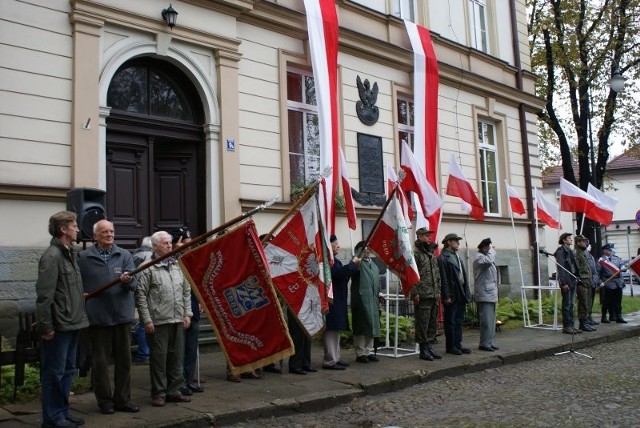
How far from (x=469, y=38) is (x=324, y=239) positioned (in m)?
10.9

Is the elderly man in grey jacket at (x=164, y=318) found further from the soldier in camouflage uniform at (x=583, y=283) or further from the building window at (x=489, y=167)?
the building window at (x=489, y=167)

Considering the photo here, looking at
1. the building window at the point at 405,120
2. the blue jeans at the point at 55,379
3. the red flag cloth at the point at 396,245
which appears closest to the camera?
the blue jeans at the point at 55,379

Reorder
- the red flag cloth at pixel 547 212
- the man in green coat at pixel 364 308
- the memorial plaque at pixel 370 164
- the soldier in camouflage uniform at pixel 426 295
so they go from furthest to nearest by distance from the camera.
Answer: the red flag cloth at pixel 547 212, the memorial plaque at pixel 370 164, the soldier in camouflage uniform at pixel 426 295, the man in green coat at pixel 364 308

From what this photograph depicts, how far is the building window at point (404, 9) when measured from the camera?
15.0 m

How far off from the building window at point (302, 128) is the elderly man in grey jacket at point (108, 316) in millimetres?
6033

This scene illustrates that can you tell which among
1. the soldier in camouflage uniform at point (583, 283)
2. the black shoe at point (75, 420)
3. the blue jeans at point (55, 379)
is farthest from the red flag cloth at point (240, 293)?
the soldier in camouflage uniform at point (583, 283)

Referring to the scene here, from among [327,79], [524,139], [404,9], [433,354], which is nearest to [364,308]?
[433,354]

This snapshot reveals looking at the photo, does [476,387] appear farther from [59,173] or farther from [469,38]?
[469,38]

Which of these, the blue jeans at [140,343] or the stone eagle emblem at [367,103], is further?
the stone eagle emblem at [367,103]

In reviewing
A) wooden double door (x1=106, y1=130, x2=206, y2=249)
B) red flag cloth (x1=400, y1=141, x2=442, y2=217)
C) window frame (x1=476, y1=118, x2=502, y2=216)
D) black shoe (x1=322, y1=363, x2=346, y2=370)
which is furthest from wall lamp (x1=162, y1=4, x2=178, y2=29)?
window frame (x1=476, y1=118, x2=502, y2=216)

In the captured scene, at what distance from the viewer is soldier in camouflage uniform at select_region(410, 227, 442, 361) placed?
961 centimetres

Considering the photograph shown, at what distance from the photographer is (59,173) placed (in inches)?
350

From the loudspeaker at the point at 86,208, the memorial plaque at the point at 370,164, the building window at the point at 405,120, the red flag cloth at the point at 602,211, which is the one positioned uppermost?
the building window at the point at 405,120

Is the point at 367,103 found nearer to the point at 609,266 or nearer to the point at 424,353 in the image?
the point at 424,353
